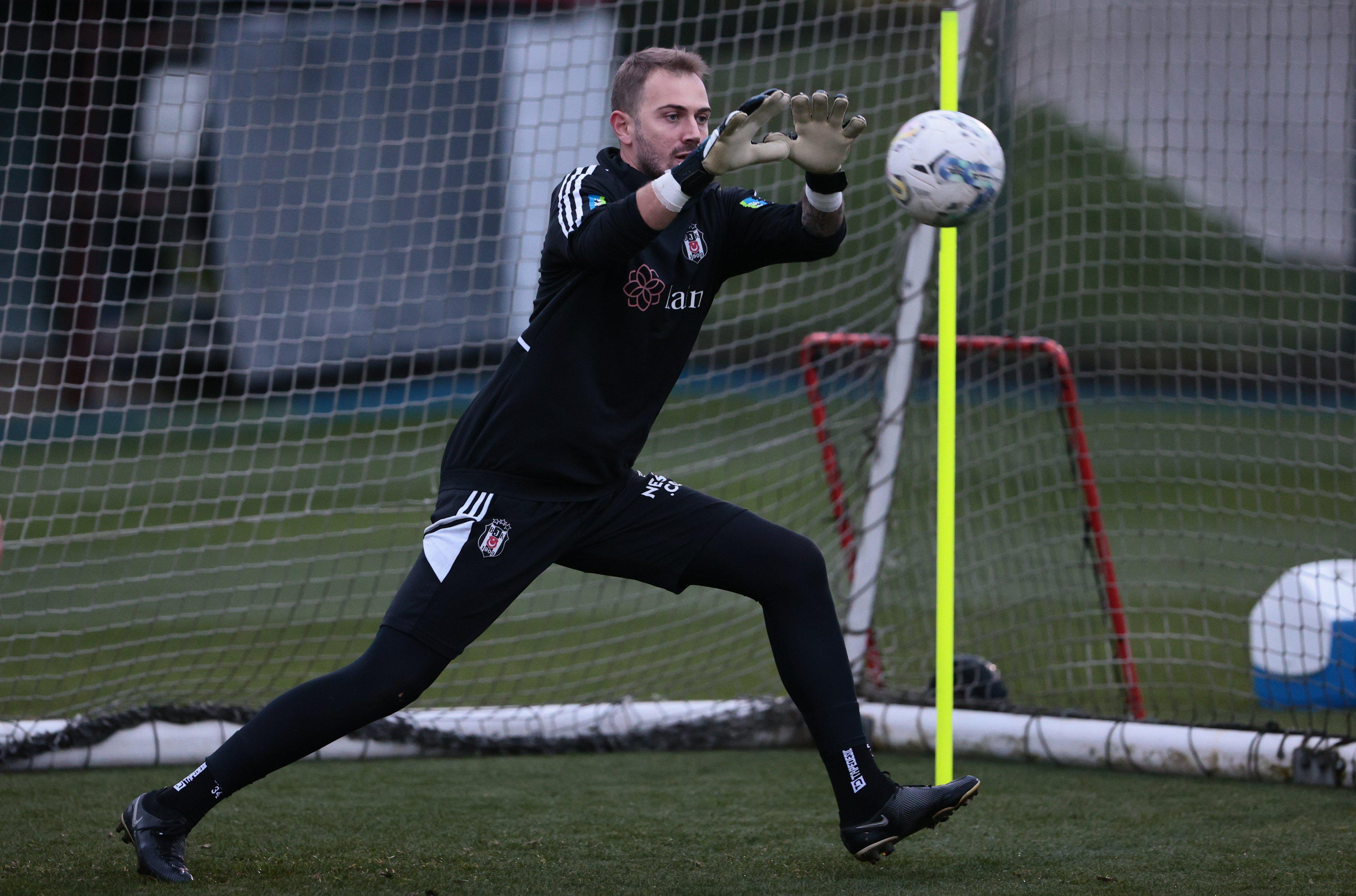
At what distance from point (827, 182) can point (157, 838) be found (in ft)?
6.74

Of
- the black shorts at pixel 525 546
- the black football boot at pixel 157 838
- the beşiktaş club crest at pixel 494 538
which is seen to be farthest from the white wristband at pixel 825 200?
the black football boot at pixel 157 838

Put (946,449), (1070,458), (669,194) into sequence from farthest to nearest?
(1070,458)
(946,449)
(669,194)

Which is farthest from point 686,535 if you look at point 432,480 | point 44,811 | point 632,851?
point 432,480

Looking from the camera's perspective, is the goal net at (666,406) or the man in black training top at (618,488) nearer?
the man in black training top at (618,488)

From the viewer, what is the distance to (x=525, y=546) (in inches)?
118

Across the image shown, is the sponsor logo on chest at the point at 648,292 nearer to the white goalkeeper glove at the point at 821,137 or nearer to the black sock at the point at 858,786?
the white goalkeeper glove at the point at 821,137

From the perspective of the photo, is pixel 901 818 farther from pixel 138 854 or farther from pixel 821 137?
pixel 138 854

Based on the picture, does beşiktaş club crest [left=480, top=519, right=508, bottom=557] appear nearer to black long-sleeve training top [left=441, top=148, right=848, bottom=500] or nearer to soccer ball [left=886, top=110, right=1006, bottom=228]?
black long-sleeve training top [left=441, top=148, right=848, bottom=500]

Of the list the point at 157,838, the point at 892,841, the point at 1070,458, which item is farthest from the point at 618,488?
the point at 1070,458

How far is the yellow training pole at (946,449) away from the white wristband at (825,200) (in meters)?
0.48

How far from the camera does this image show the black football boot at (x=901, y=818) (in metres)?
3.01

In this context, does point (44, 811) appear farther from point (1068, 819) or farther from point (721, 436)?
point (721, 436)

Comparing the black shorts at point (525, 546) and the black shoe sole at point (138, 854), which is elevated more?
the black shorts at point (525, 546)

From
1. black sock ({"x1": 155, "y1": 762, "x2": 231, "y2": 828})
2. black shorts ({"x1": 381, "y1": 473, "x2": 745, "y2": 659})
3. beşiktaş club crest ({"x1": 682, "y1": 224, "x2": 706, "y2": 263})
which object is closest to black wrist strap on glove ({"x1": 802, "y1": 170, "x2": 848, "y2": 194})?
beşiktaş club crest ({"x1": 682, "y1": 224, "x2": 706, "y2": 263})
